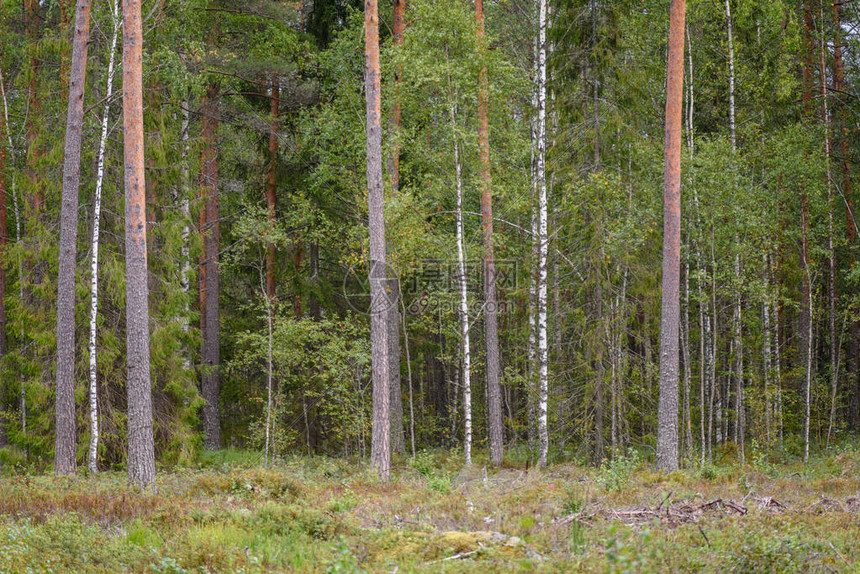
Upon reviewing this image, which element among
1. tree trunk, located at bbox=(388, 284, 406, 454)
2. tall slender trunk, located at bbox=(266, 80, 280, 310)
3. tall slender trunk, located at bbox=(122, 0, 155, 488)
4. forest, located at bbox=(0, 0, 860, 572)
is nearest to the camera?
forest, located at bbox=(0, 0, 860, 572)

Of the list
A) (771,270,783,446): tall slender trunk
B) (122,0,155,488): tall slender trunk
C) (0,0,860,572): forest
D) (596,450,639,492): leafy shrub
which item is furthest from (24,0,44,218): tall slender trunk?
(771,270,783,446): tall slender trunk

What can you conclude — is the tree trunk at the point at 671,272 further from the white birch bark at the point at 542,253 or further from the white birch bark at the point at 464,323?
the white birch bark at the point at 464,323

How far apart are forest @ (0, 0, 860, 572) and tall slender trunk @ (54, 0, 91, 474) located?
6cm

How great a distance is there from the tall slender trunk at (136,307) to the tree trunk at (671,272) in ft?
28.8

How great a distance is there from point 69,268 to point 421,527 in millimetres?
9828

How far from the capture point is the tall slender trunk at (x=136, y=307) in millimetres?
11242

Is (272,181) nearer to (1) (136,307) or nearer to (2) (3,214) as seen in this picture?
(2) (3,214)

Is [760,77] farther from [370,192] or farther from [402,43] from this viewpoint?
[370,192]

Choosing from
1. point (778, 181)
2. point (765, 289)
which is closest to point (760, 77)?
point (778, 181)

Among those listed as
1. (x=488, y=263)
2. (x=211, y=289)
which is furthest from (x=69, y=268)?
(x=488, y=263)

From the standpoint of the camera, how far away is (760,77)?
63.5 ft

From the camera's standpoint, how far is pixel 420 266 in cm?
1792

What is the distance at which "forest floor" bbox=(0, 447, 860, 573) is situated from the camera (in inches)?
244

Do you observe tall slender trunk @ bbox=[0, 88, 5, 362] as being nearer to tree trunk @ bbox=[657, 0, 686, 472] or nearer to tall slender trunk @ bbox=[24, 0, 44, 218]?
tall slender trunk @ bbox=[24, 0, 44, 218]
